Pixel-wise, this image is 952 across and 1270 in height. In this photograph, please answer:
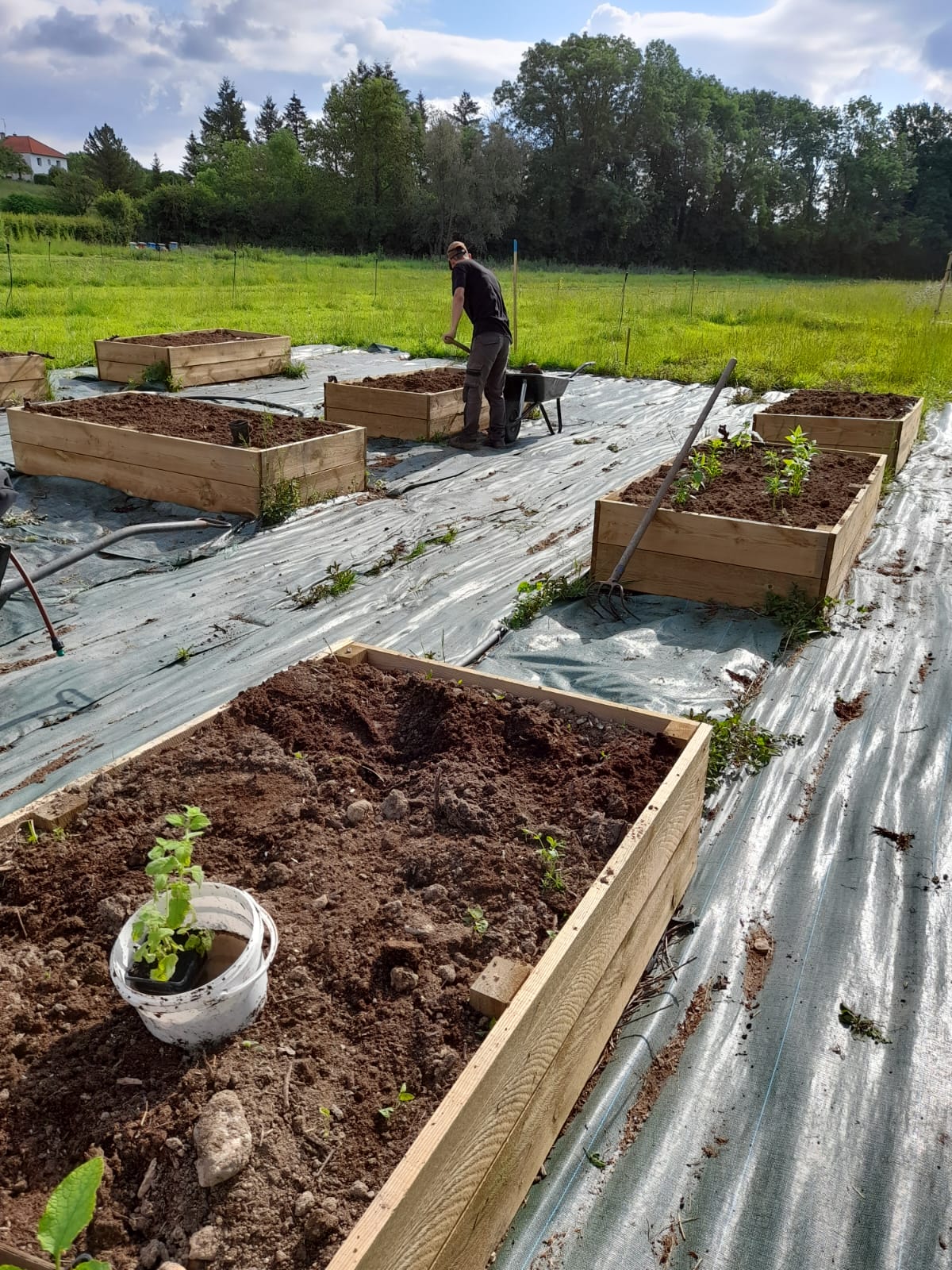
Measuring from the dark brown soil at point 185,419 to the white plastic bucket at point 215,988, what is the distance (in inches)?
194

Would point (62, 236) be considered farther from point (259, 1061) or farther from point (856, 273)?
point (856, 273)

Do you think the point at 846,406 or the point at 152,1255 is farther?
the point at 846,406

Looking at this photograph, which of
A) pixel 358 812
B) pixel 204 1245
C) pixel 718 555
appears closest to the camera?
pixel 204 1245

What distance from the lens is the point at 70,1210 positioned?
121 cm

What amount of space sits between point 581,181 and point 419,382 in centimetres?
4725

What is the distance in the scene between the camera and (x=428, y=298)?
66.0 feet

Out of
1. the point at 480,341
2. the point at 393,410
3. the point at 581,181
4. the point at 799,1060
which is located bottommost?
the point at 799,1060

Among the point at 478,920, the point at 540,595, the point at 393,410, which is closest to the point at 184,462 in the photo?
the point at 393,410

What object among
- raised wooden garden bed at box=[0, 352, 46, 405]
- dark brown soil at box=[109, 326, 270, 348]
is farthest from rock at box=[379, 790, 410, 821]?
dark brown soil at box=[109, 326, 270, 348]

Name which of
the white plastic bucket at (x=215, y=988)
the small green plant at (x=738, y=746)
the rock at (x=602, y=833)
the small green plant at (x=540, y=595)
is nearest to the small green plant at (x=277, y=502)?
the small green plant at (x=540, y=595)

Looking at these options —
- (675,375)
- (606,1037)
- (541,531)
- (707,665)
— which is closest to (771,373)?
(675,375)

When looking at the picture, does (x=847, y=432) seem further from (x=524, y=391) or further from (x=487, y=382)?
(x=487, y=382)

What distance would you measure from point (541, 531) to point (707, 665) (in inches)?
90.5

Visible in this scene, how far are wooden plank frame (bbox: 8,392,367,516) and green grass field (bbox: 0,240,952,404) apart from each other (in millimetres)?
5431
